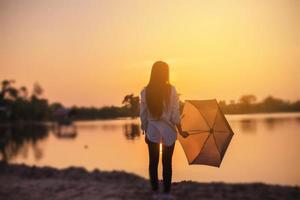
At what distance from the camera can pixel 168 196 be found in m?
5.37

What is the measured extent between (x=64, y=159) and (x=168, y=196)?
46.7 feet

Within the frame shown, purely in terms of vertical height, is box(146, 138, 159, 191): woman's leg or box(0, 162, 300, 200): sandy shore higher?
box(146, 138, 159, 191): woman's leg

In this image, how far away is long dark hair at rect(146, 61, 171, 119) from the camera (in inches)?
203

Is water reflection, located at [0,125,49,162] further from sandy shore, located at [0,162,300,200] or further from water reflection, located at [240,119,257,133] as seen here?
water reflection, located at [240,119,257,133]

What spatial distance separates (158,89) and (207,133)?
3.97ft

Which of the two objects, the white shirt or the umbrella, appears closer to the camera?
the white shirt

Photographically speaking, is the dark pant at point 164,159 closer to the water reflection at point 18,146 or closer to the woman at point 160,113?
the woman at point 160,113

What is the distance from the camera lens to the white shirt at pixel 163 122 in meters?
5.31

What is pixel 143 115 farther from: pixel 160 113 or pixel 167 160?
pixel 167 160

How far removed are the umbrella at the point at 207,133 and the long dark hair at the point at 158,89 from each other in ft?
3.09

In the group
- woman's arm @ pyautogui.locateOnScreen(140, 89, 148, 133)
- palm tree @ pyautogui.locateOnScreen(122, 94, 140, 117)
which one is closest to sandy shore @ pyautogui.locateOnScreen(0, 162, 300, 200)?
woman's arm @ pyautogui.locateOnScreen(140, 89, 148, 133)

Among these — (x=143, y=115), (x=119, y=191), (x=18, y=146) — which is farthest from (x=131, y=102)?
(x=18, y=146)

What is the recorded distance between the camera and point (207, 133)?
601cm

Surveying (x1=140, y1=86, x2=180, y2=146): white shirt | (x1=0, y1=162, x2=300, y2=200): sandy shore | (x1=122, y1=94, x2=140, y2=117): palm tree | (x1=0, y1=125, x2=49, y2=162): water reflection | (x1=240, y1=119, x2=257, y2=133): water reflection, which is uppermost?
(x1=122, y1=94, x2=140, y2=117): palm tree
